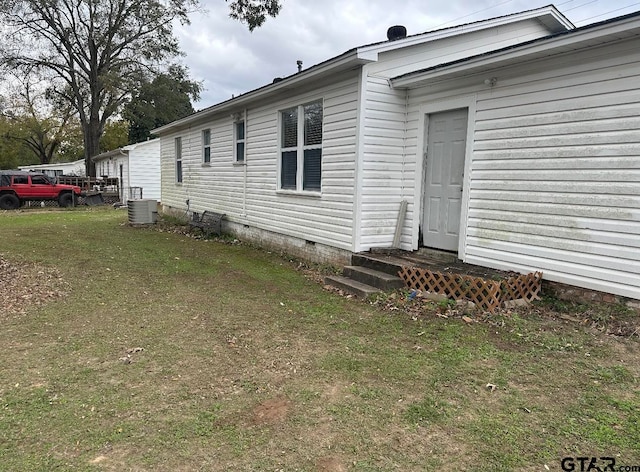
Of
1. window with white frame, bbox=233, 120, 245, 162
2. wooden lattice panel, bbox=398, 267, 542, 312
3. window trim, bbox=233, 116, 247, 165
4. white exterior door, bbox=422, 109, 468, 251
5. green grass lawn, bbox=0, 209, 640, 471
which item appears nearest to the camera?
green grass lawn, bbox=0, 209, 640, 471

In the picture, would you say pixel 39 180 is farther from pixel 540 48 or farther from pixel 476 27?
pixel 540 48

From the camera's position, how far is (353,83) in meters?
6.81

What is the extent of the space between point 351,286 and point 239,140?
20.6 ft

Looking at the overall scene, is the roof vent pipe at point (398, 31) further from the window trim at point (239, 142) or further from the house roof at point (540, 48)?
the window trim at point (239, 142)

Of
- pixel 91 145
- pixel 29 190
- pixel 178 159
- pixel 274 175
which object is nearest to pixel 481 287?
pixel 274 175

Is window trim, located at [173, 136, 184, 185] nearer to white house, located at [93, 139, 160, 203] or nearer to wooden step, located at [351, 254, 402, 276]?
wooden step, located at [351, 254, 402, 276]

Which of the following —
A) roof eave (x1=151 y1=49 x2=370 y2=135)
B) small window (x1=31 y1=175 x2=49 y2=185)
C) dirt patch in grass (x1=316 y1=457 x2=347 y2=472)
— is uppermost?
roof eave (x1=151 y1=49 x2=370 y2=135)

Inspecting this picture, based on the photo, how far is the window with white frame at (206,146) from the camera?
1282cm

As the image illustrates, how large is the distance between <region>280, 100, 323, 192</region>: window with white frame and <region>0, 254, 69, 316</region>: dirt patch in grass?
4.34 m

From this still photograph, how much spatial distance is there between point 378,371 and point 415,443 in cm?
98

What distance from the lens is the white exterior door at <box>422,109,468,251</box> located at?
630 cm

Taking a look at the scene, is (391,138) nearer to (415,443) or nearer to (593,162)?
(593,162)

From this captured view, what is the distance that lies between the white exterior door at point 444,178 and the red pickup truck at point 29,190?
20.6 metres

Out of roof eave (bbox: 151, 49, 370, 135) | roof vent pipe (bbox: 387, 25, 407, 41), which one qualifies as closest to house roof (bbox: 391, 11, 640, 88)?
roof eave (bbox: 151, 49, 370, 135)
